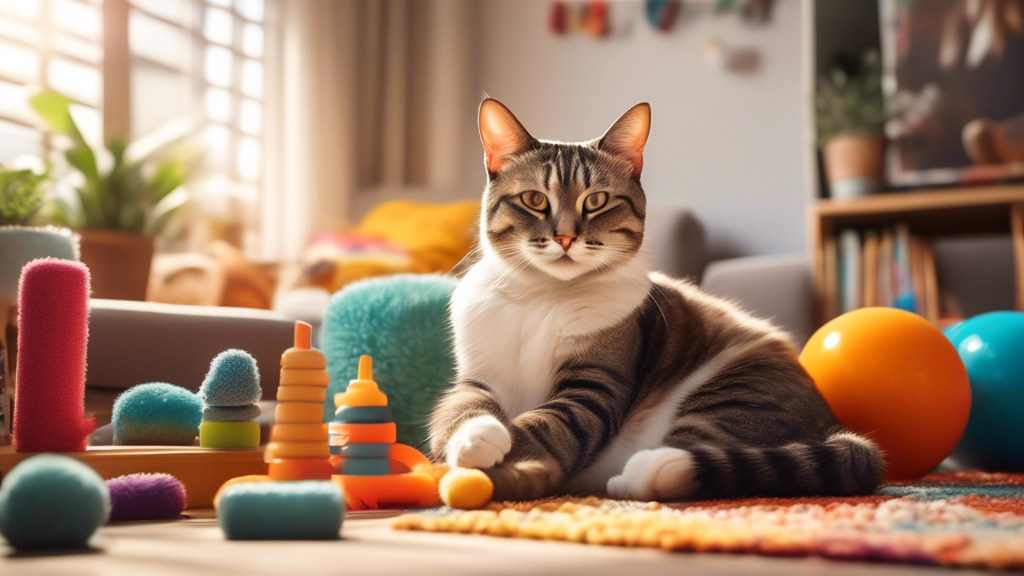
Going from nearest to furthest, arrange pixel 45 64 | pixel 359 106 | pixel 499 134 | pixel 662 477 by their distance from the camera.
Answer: pixel 662 477, pixel 499 134, pixel 45 64, pixel 359 106

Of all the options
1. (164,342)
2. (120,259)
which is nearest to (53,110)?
(120,259)

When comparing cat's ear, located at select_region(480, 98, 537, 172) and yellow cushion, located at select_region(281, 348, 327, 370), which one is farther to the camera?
→ cat's ear, located at select_region(480, 98, 537, 172)

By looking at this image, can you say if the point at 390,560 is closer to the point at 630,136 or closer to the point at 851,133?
the point at 630,136

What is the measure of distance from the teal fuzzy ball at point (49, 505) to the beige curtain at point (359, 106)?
10.3 feet

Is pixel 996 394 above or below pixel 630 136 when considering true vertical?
below

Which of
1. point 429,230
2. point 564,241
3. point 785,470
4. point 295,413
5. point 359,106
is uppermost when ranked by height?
point 359,106

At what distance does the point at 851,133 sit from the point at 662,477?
7.60 feet

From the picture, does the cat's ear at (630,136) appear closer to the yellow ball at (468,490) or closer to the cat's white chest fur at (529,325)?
the cat's white chest fur at (529,325)

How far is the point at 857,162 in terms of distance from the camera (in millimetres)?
2896

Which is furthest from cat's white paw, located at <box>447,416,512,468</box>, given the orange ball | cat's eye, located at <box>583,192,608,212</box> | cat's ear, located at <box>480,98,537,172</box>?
the orange ball

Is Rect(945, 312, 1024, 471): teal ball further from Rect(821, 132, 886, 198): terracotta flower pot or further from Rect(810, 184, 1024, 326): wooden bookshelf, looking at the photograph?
Rect(821, 132, 886, 198): terracotta flower pot

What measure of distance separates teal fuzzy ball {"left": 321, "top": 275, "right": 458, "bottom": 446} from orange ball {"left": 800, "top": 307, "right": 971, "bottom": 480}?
0.77 meters

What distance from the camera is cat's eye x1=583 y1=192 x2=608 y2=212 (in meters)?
1.28

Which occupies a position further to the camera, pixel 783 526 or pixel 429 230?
pixel 429 230
